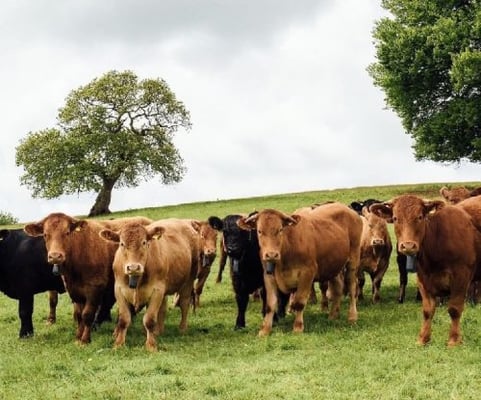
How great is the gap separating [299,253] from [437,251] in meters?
2.82

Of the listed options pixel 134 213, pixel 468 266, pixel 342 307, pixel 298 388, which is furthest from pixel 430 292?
pixel 134 213

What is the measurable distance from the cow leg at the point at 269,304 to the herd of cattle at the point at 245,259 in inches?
0.7

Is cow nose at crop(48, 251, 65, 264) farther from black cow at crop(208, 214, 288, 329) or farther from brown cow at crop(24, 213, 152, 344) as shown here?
black cow at crop(208, 214, 288, 329)

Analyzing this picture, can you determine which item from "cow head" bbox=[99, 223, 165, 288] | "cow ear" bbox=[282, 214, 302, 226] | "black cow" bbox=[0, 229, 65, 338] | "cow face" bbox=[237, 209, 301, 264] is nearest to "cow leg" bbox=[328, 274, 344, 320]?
"cow ear" bbox=[282, 214, 302, 226]

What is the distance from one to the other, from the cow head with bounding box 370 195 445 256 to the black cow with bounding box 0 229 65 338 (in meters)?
6.89

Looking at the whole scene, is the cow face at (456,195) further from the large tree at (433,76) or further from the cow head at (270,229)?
the large tree at (433,76)

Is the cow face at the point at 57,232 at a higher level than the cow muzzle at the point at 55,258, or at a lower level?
higher

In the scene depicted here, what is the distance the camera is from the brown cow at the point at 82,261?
12.6 m

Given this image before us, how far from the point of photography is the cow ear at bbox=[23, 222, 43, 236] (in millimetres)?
12820

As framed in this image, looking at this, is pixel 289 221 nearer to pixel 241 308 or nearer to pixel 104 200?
pixel 241 308

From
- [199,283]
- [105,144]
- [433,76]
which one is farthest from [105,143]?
[199,283]

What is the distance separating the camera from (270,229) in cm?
1281

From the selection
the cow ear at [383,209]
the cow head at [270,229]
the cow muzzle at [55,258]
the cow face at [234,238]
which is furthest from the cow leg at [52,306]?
the cow ear at [383,209]

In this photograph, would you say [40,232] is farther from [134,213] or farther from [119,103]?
[119,103]
